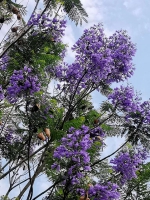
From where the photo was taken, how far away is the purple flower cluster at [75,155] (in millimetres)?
4641

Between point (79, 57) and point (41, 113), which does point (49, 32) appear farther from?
point (41, 113)

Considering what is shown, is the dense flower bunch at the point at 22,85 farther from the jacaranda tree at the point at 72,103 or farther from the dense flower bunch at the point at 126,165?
the dense flower bunch at the point at 126,165

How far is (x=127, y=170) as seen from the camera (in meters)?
6.22

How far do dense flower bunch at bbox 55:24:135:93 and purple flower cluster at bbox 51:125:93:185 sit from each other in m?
1.93

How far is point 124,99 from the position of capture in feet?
23.3

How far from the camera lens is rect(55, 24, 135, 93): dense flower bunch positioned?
21.0 ft

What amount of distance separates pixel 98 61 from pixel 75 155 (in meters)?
2.21

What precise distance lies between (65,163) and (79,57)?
8.14ft

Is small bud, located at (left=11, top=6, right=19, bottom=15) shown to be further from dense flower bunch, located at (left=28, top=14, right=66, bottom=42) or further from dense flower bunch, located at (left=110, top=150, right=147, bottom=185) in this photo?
dense flower bunch, located at (left=110, top=150, right=147, bottom=185)

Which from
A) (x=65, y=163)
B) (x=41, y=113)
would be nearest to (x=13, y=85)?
(x=41, y=113)

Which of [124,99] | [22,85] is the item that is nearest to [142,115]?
[124,99]

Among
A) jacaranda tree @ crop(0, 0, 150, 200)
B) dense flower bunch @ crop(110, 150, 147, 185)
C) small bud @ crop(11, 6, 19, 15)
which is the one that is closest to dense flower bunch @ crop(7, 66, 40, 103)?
jacaranda tree @ crop(0, 0, 150, 200)

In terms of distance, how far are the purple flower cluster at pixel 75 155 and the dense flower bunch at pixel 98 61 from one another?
1925mm

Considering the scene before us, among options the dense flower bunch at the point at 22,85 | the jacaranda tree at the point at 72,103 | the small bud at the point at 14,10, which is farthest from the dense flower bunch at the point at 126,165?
the small bud at the point at 14,10
